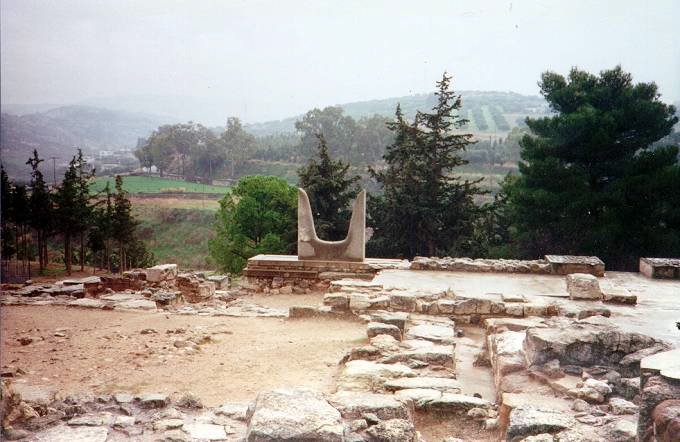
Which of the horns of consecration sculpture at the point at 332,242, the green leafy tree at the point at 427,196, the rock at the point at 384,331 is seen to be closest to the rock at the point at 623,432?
the rock at the point at 384,331

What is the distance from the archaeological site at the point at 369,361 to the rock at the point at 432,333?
0.03m

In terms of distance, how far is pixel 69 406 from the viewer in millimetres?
4352

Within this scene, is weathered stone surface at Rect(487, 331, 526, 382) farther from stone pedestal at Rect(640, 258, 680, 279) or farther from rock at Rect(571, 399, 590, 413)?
stone pedestal at Rect(640, 258, 680, 279)

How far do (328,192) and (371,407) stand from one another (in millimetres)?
19676

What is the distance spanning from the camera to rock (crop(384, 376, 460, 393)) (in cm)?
502

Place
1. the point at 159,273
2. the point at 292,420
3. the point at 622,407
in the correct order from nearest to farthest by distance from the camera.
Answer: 1. the point at 292,420
2. the point at 622,407
3. the point at 159,273

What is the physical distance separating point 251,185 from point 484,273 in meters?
14.0

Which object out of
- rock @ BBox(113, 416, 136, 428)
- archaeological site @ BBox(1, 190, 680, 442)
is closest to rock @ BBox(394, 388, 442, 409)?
archaeological site @ BBox(1, 190, 680, 442)

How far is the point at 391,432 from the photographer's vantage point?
3.87 meters

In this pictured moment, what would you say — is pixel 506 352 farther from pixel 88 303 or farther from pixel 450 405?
pixel 88 303

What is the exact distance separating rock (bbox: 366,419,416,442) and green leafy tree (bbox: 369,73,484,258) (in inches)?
717

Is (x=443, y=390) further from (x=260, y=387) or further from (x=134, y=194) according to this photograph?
(x=134, y=194)

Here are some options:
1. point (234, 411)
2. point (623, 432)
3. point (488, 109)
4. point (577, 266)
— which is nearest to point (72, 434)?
point (234, 411)

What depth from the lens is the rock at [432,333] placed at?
668 cm
